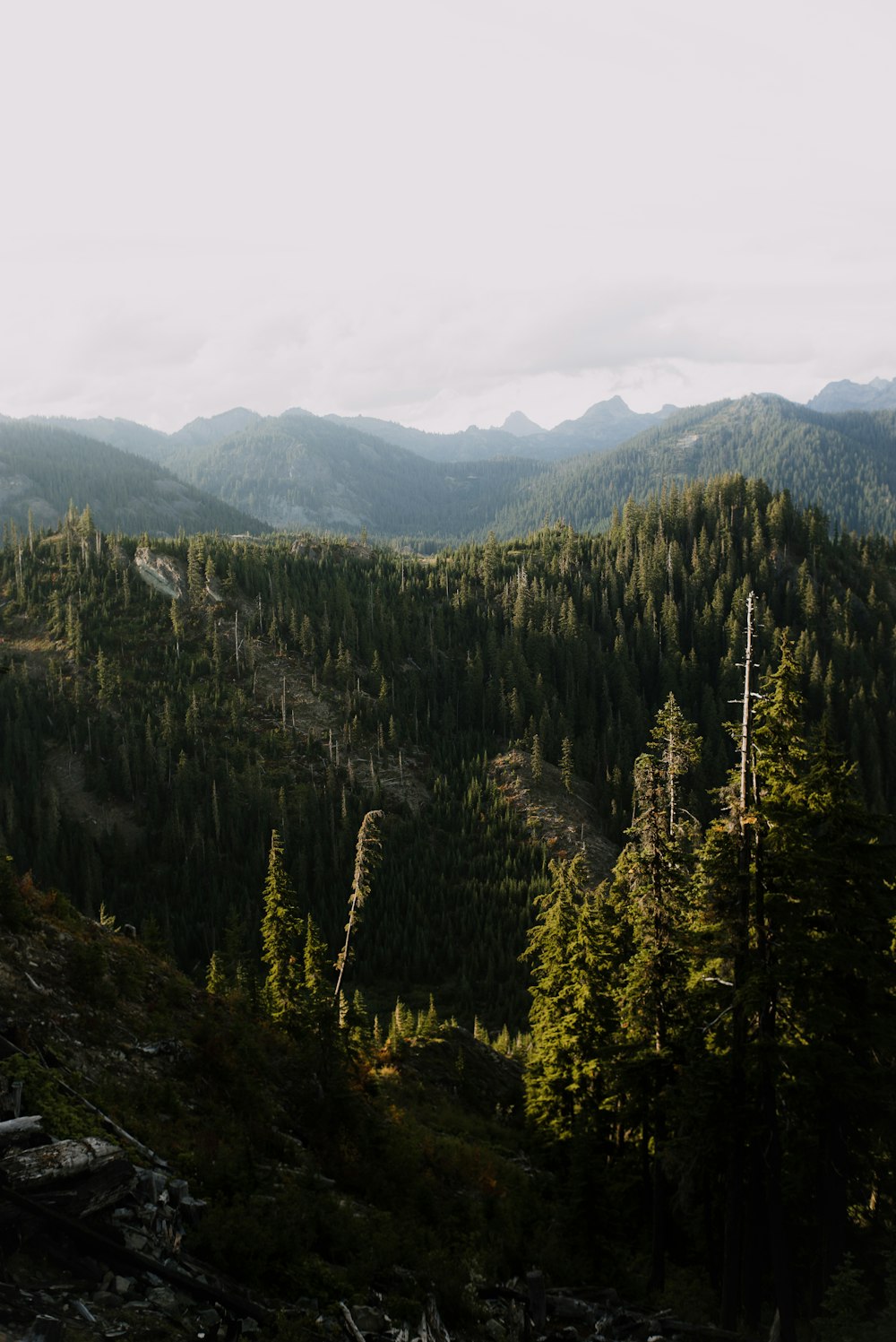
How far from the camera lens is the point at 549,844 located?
115688mm

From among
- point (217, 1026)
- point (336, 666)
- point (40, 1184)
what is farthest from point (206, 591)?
point (40, 1184)

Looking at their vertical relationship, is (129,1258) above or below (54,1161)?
below

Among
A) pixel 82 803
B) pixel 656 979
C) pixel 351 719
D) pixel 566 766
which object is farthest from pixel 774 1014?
pixel 351 719

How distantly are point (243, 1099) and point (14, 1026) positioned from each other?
656 cm

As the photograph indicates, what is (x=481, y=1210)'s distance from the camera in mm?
22375

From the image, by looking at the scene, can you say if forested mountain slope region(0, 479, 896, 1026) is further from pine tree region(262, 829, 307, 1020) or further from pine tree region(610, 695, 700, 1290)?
pine tree region(610, 695, 700, 1290)

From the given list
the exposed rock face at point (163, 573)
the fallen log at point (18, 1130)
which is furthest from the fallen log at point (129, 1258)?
the exposed rock face at point (163, 573)

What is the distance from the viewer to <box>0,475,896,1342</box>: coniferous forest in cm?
1889

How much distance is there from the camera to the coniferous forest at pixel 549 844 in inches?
744

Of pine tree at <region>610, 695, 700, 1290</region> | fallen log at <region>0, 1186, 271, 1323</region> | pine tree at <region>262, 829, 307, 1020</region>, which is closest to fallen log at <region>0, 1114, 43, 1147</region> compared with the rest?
fallen log at <region>0, 1186, 271, 1323</region>

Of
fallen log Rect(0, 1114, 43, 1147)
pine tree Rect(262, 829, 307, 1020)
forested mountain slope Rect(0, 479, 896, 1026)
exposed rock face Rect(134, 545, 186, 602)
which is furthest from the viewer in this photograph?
exposed rock face Rect(134, 545, 186, 602)

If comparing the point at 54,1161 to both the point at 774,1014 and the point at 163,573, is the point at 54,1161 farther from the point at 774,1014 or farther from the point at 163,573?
the point at 163,573

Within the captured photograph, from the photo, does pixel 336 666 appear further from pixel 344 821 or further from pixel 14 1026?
pixel 14 1026

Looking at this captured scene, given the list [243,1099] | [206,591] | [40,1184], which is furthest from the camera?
[206,591]
